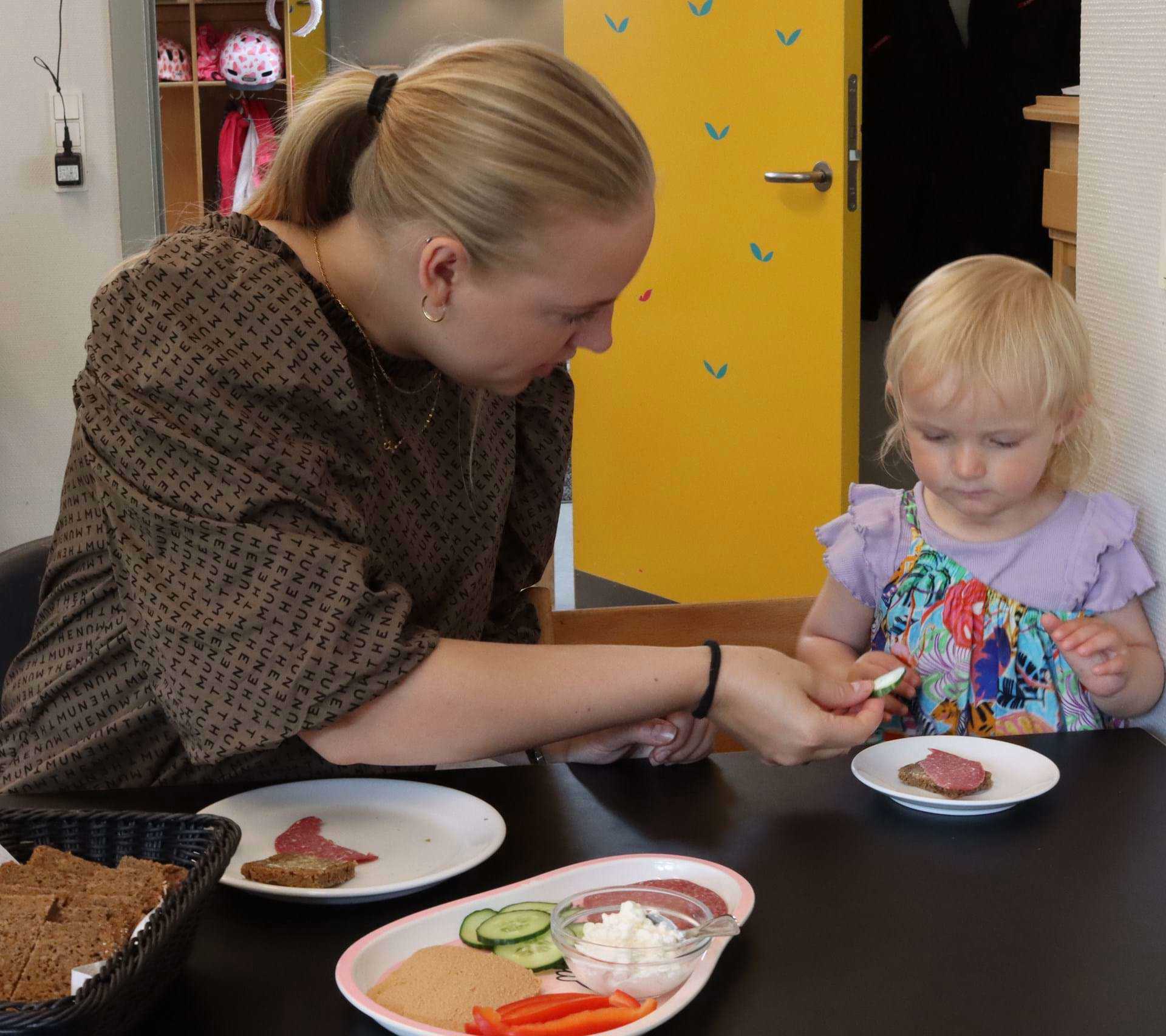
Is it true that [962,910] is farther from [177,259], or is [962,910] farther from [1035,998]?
[177,259]

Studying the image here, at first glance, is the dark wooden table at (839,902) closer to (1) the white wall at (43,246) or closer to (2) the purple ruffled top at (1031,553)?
(2) the purple ruffled top at (1031,553)

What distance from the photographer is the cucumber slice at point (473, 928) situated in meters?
0.86

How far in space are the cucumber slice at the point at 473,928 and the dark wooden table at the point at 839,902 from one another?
0.19 ft

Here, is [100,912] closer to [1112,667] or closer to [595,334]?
[595,334]

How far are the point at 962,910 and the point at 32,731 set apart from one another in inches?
30.9

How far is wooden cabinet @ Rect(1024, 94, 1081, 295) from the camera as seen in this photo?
246cm

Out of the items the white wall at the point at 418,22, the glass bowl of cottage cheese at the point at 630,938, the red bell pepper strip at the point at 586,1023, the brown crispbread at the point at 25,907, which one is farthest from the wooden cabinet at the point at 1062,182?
the white wall at the point at 418,22

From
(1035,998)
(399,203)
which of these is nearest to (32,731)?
(399,203)

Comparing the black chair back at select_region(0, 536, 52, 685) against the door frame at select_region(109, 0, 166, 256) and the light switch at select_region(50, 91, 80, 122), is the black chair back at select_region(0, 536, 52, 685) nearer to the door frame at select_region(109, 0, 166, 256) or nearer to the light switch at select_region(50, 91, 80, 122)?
the door frame at select_region(109, 0, 166, 256)

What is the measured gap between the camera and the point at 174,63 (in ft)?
18.1

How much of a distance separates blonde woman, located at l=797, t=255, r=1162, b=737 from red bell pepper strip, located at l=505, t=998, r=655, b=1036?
2.43 ft

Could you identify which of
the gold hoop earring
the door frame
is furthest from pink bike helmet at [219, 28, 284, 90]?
the gold hoop earring

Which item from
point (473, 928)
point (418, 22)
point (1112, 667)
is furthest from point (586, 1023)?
point (418, 22)

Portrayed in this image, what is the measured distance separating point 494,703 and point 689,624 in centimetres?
69
